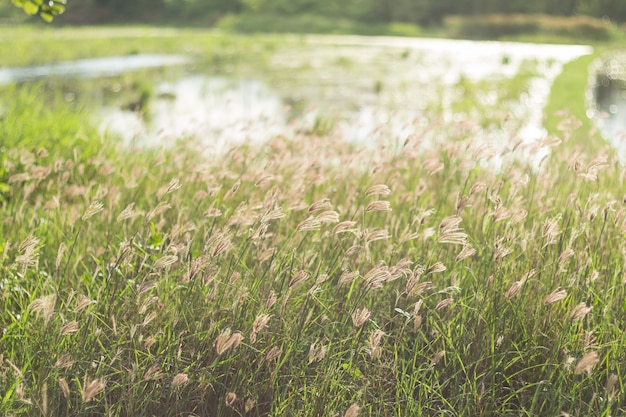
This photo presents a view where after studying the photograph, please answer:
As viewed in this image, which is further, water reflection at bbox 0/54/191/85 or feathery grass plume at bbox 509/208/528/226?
water reflection at bbox 0/54/191/85

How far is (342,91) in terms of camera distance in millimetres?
11656

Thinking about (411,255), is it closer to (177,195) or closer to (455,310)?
(455,310)

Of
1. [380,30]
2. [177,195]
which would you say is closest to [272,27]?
[380,30]

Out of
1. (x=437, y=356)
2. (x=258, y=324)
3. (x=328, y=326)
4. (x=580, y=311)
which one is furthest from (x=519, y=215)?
(x=258, y=324)

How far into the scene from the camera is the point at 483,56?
1848 centimetres

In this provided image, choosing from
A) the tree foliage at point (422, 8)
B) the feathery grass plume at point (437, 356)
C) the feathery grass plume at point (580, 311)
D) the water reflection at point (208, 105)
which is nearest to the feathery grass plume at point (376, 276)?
the feathery grass plume at point (437, 356)

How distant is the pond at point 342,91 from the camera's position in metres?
7.29

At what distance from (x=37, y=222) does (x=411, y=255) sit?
161 cm

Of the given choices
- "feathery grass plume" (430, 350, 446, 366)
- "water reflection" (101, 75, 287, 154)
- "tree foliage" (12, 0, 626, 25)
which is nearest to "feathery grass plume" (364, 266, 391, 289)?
"feathery grass plume" (430, 350, 446, 366)

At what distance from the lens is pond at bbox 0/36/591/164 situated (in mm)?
7285

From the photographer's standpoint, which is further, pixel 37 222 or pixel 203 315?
pixel 37 222

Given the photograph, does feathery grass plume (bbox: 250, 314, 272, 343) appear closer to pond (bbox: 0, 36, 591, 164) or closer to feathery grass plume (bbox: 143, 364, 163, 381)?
feathery grass plume (bbox: 143, 364, 163, 381)

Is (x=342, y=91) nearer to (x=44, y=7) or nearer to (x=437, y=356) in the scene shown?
→ (x=44, y=7)

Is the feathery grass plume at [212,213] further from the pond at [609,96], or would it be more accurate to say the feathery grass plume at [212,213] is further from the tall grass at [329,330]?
the pond at [609,96]
